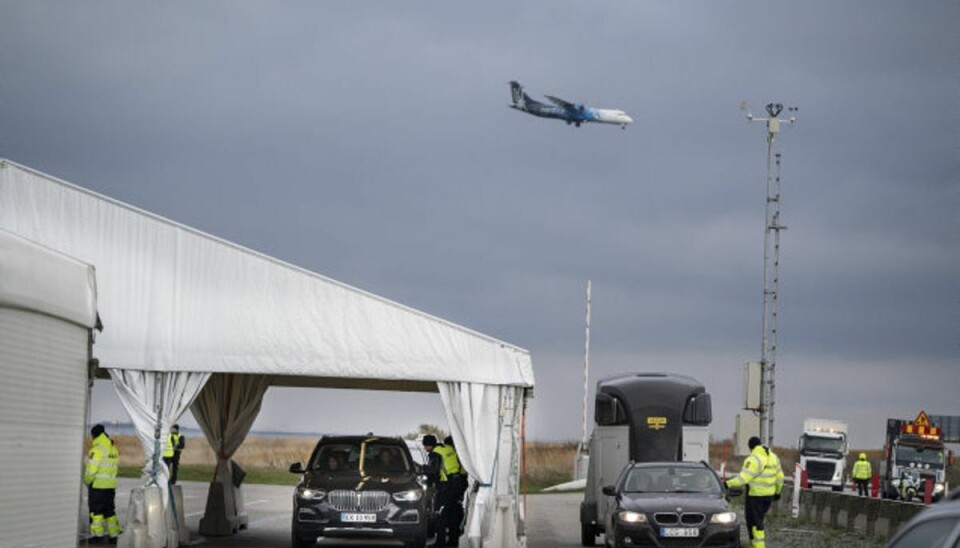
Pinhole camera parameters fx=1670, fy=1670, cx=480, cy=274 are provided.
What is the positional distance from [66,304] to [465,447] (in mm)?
15585

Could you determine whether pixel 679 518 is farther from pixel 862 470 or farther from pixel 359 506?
pixel 862 470

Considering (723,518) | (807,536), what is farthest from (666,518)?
(807,536)

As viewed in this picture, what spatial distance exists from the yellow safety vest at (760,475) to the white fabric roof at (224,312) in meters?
5.11

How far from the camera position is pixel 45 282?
38.9 ft

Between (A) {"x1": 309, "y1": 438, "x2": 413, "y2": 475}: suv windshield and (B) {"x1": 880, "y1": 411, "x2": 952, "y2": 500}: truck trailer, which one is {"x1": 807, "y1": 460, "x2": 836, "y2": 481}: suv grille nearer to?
(B) {"x1": 880, "y1": 411, "x2": 952, "y2": 500}: truck trailer

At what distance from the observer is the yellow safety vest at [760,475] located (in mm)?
26078

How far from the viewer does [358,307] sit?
26266 millimetres

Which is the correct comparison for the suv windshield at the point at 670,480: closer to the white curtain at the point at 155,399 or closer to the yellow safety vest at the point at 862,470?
the white curtain at the point at 155,399

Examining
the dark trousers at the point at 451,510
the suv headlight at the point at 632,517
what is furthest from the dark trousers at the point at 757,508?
the dark trousers at the point at 451,510

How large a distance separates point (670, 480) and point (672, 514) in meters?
1.41

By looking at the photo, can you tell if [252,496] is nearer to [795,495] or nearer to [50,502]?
[795,495]

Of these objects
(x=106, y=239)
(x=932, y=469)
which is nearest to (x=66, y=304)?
(x=106, y=239)

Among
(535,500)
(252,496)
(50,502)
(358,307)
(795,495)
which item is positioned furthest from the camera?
(535,500)

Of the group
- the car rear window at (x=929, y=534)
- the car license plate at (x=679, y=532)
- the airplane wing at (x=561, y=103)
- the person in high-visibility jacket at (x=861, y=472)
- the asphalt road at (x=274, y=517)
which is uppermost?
the airplane wing at (x=561, y=103)
